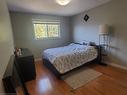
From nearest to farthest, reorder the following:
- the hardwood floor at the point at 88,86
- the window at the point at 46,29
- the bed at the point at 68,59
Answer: the hardwood floor at the point at 88,86, the bed at the point at 68,59, the window at the point at 46,29

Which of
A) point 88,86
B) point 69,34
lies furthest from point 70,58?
point 69,34

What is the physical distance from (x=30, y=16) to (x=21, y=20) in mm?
446

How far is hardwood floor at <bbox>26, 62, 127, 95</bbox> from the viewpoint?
6.62 ft

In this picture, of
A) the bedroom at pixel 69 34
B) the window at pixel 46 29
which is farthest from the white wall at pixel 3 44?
the window at pixel 46 29

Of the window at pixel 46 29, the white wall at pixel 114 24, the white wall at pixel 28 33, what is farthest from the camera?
the window at pixel 46 29

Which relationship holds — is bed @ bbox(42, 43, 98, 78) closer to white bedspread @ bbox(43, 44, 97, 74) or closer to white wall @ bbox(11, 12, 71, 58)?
white bedspread @ bbox(43, 44, 97, 74)

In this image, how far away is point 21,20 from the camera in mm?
3900

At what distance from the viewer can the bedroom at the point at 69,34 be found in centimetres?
208

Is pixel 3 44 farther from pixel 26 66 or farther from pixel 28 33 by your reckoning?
pixel 28 33

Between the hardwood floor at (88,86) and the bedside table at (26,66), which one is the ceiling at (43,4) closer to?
the bedside table at (26,66)

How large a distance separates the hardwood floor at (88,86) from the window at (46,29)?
7.84 feet

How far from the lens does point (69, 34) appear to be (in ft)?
17.7

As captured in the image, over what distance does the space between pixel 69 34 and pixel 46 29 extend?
4.97 feet

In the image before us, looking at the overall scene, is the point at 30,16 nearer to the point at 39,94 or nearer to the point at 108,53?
the point at 39,94
